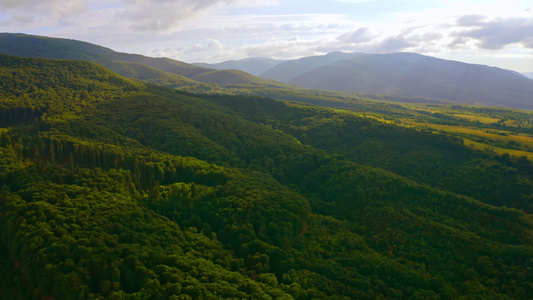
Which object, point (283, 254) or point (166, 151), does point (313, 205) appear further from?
point (166, 151)

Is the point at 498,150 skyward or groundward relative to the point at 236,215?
skyward

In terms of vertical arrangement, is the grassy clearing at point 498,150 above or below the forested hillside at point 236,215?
above

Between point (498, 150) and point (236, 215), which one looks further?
point (498, 150)

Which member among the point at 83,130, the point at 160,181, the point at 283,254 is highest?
the point at 83,130

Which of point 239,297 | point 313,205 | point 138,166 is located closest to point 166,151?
point 138,166

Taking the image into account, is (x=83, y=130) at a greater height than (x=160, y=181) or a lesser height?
greater

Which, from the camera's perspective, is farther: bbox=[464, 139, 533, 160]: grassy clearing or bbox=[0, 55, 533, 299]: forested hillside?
bbox=[464, 139, 533, 160]: grassy clearing

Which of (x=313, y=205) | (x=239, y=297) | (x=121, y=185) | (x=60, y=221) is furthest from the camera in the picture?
(x=313, y=205)

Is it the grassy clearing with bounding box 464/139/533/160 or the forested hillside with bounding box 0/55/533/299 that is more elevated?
the grassy clearing with bounding box 464/139/533/160
